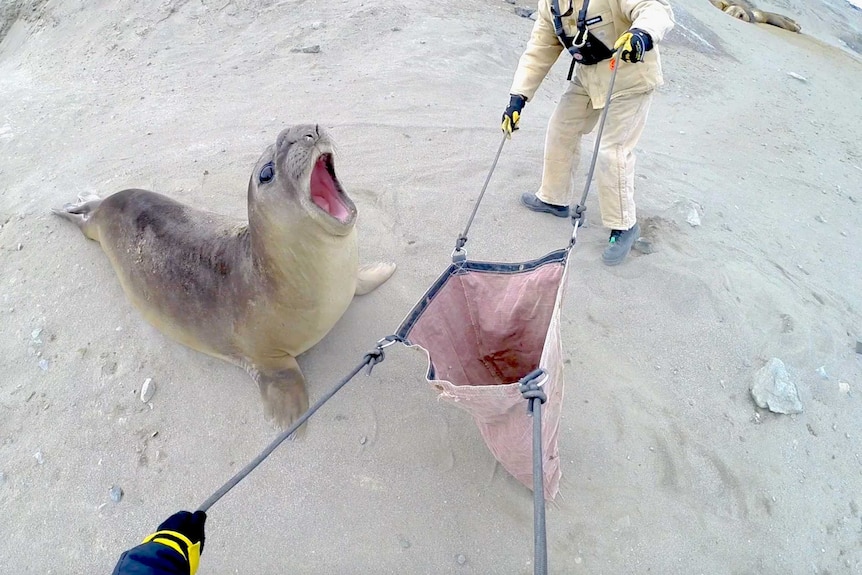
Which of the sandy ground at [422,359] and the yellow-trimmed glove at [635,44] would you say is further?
the yellow-trimmed glove at [635,44]

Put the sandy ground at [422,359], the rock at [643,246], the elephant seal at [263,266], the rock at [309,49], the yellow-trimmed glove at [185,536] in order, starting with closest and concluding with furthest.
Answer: the yellow-trimmed glove at [185,536]
the sandy ground at [422,359]
the elephant seal at [263,266]
the rock at [643,246]
the rock at [309,49]

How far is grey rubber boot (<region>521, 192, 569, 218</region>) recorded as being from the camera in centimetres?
361

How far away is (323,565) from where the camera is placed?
198cm

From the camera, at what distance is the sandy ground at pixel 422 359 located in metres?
2.07

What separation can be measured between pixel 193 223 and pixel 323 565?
5.71 ft

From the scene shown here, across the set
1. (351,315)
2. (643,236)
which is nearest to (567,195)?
(643,236)

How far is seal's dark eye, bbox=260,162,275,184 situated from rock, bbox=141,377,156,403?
3.64 ft

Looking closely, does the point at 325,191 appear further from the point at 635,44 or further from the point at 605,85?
the point at 605,85

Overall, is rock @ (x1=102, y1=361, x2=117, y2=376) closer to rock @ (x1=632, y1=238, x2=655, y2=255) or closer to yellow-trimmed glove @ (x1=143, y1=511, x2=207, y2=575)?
yellow-trimmed glove @ (x1=143, y1=511, x2=207, y2=575)

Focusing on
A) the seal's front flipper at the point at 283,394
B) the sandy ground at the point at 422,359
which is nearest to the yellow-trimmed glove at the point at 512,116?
the sandy ground at the point at 422,359

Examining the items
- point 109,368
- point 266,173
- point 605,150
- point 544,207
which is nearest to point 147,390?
point 109,368

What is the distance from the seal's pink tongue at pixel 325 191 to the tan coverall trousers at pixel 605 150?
1.60 meters

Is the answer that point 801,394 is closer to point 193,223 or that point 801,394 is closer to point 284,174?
point 284,174

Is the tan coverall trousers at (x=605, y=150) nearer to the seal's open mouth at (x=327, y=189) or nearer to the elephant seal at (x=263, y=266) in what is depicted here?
the elephant seal at (x=263, y=266)
